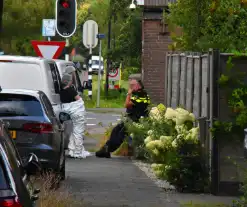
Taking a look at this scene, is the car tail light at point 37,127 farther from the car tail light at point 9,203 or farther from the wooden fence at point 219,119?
the car tail light at point 9,203

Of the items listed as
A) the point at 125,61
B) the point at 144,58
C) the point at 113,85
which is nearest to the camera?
the point at 144,58

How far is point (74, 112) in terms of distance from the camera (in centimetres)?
2050

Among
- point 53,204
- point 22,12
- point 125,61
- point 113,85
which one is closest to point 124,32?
point 125,61

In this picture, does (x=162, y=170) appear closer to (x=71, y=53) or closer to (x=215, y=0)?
(x=215, y=0)

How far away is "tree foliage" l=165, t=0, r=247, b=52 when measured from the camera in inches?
643

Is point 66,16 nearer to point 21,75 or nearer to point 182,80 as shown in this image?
point 21,75

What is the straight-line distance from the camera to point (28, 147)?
46.9ft

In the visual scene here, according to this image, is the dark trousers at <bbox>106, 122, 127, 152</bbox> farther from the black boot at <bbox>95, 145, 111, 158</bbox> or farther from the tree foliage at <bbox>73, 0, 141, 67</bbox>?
the tree foliage at <bbox>73, 0, 141, 67</bbox>

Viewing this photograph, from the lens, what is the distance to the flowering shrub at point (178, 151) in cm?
1444

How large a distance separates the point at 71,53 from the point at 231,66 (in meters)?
56.0

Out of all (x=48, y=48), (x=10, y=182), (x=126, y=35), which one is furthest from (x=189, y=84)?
(x=126, y=35)

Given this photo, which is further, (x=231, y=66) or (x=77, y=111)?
(x=77, y=111)

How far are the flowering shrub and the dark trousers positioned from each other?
2.38 meters

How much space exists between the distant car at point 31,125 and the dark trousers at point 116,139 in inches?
228
